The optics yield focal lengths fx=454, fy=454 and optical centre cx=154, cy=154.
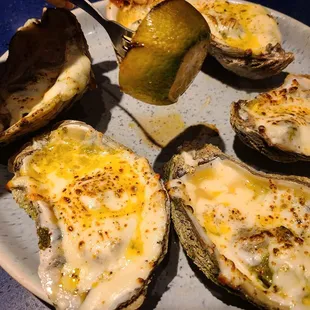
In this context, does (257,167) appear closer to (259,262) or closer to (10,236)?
(259,262)

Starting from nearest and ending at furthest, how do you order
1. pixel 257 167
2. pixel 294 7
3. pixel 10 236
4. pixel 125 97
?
1. pixel 10 236
2. pixel 257 167
3. pixel 125 97
4. pixel 294 7

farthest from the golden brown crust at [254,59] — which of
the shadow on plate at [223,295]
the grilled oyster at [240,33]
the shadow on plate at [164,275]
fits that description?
the shadow on plate at [223,295]

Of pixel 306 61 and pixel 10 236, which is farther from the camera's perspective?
pixel 306 61

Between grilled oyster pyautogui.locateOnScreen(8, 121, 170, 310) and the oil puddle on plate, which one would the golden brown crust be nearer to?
the oil puddle on plate

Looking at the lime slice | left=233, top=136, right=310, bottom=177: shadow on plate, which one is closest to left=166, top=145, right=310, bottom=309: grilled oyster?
left=233, top=136, right=310, bottom=177: shadow on plate

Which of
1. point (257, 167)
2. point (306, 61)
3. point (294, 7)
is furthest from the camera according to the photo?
point (294, 7)

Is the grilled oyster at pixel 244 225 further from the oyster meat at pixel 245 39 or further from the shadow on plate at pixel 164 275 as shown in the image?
the oyster meat at pixel 245 39

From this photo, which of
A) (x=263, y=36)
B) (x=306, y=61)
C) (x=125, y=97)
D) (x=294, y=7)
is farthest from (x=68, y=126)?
(x=294, y=7)
